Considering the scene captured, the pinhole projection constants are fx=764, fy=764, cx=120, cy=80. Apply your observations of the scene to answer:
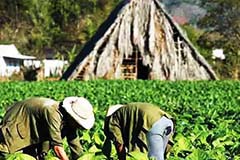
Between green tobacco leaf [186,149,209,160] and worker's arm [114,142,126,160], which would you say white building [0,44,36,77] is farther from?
green tobacco leaf [186,149,209,160]

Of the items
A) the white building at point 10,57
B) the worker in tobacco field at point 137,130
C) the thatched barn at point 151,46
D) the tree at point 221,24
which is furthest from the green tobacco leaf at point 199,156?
the white building at point 10,57

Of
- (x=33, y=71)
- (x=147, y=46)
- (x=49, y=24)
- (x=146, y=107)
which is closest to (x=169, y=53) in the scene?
(x=147, y=46)

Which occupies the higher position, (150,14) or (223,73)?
(150,14)

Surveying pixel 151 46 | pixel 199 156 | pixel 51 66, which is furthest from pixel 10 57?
pixel 199 156

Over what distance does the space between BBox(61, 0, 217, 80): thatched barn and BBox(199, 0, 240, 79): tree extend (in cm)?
2657

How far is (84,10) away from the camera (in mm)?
78750

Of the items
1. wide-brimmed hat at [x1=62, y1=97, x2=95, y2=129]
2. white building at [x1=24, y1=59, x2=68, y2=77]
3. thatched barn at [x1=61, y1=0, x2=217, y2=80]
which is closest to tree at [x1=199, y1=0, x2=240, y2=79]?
white building at [x1=24, y1=59, x2=68, y2=77]

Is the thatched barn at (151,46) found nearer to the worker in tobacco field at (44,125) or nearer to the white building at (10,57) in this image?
the worker in tobacco field at (44,125)

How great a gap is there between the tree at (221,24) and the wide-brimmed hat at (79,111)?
54921 millimetres

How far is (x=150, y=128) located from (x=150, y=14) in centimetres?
2811

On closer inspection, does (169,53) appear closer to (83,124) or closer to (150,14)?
(150,14)

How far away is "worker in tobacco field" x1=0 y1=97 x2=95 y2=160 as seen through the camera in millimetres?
6508

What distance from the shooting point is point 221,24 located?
6425cm

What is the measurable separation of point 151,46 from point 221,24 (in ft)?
101
